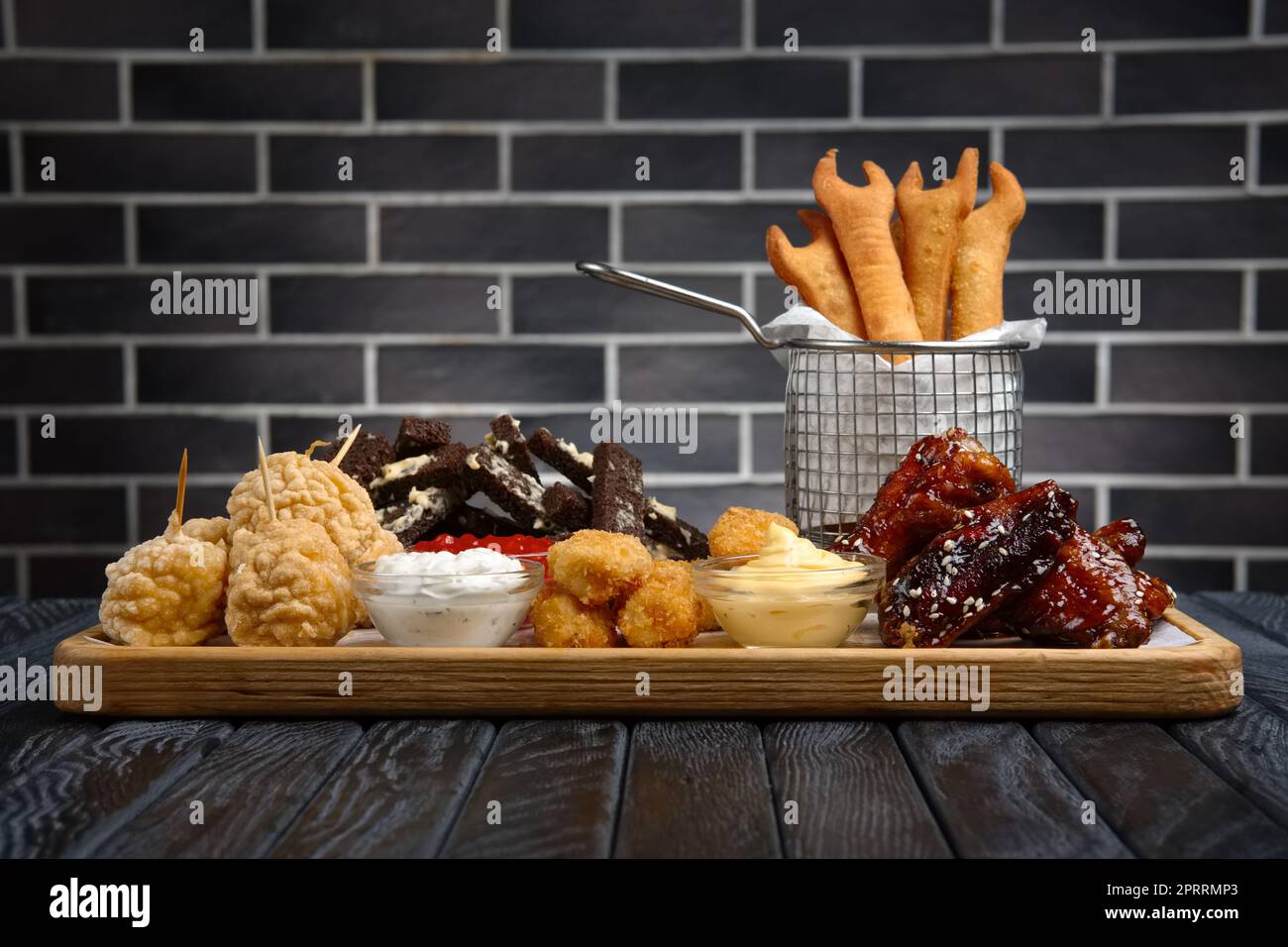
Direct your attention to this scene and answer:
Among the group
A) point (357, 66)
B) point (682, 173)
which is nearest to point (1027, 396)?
point (682, 173)

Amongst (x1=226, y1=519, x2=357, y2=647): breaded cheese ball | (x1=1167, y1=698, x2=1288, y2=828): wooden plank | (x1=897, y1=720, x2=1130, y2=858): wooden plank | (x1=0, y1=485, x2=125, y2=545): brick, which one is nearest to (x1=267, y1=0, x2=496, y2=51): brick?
(x1=0, y1=485, x2=125, y2=545): brick

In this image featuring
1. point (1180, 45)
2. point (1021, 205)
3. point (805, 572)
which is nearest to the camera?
point (805, 572)

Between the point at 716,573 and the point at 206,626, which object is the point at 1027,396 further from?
the point at 206,626

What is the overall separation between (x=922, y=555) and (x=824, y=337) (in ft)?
2.24

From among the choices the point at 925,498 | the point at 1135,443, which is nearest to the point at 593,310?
the point at 1135,443

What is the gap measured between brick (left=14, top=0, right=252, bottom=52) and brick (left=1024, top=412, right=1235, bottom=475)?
7.26 ft

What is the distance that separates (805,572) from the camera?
1582 millimetres

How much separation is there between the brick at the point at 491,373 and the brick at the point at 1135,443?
113 cm

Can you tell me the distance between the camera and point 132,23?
305cm

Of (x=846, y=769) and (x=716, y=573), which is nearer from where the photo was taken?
(x=846, y=769)

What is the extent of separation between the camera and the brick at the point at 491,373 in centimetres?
310

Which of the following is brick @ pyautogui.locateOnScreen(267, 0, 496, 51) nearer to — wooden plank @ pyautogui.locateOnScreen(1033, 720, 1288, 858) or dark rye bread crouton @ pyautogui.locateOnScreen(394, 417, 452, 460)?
dark rye bread crouton @ pyautogui.locateOnScreen(394, 417, 452, 460)

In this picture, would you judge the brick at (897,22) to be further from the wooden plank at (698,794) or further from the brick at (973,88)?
the wooden plank at (698,794)

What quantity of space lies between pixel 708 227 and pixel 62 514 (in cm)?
180
